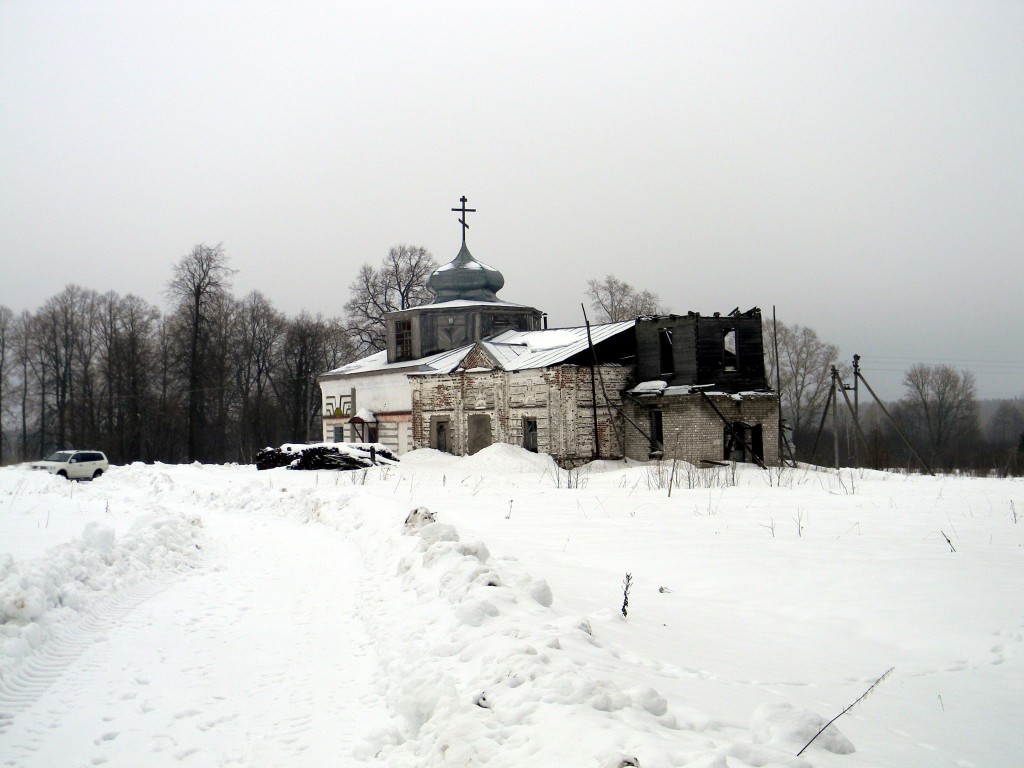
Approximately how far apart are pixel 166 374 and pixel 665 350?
112 ft

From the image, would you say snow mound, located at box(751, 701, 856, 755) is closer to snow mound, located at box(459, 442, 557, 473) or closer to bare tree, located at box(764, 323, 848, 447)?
snow mound, located at box(459, 442, 557, 473)

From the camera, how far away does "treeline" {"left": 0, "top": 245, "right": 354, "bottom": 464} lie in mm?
48062

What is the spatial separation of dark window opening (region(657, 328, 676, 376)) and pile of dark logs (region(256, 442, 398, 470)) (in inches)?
418

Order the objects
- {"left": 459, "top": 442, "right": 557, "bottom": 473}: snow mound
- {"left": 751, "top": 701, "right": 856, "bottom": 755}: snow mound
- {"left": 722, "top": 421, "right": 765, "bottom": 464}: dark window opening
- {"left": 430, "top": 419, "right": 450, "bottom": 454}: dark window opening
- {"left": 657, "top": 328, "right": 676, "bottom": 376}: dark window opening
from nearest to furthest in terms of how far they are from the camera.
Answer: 1. {"left": 751, "top": 701, "right": 856, "bottom": 755}: snow mound
2. {"left": 459, "top": 442, "right": 557, "bottom": 473}: snow mound
3. {"left": 722, "top": 421, "right": 765, "bottom": 464}: dark window opening
4. {"left": 657, "top": 328, "right": 676, "bottom": 376}: dark window opening
5. {"left": 430, "top": 419, "right": 450, "bottom": 454}: dark window opening

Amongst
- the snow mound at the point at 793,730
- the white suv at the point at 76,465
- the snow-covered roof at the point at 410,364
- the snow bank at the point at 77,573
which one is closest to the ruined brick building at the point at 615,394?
the snow-covered roof at the point at 410,364

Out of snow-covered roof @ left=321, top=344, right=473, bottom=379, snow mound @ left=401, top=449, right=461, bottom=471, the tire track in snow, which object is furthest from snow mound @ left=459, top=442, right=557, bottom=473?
the tire track in snow

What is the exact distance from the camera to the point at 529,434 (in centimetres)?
2878

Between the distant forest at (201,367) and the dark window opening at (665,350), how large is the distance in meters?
18.9

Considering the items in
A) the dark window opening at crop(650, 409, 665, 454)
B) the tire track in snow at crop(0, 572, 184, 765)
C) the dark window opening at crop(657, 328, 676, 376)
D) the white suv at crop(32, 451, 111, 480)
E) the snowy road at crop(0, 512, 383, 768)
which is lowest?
the snowy road at crop(0, 512, 383, 768)

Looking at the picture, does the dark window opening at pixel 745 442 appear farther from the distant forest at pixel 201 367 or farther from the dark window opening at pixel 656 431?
the distant forest at pixel 201 367

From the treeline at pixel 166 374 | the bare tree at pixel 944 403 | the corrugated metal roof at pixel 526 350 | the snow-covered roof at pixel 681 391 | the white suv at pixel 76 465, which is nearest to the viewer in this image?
the snow-covered roof at pixel 681 391

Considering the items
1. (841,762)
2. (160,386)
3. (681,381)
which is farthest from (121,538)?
(160,386)

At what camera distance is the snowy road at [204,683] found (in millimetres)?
4500

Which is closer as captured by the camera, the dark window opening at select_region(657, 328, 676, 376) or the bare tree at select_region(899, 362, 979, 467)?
the dark window opening at select_region(657, 328, 676, 376)
